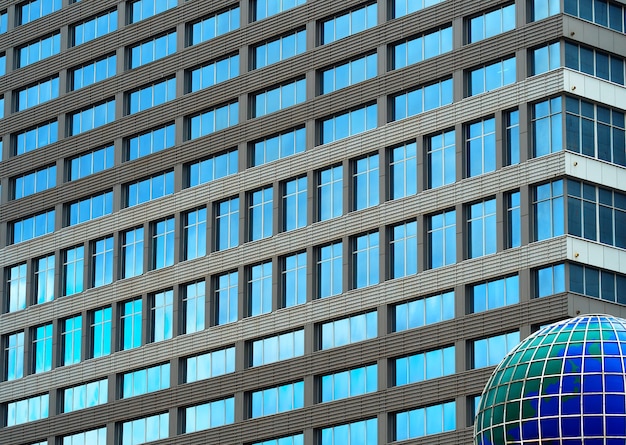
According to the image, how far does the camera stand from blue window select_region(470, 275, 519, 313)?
282 ft

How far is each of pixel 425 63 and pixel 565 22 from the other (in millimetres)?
7645

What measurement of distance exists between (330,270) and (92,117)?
2019 centimetres

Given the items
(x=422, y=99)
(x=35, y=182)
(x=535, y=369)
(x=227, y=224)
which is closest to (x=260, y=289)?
(x=227, y=224)

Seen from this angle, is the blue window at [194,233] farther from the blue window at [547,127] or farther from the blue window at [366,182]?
the blue window at [547,127]

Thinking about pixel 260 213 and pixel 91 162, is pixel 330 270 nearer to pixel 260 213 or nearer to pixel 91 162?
pixel 260 213

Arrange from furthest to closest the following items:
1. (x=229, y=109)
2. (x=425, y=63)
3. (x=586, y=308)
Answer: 1. (x=229, y=109)
2. (x=425, y=63)
3. (x=586, y=308)

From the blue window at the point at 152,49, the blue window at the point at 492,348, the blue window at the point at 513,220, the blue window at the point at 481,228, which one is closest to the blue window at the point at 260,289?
the blue window at the point at 481,228

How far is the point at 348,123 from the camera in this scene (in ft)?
311

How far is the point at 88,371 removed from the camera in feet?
340

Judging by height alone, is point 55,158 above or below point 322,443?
above

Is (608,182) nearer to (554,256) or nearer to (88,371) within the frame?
(554,256)

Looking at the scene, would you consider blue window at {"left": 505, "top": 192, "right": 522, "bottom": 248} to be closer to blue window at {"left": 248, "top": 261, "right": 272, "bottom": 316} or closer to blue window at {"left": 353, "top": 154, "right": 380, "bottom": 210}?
blue window at {"left": 353, "top": 154, "right": 380, "bottom": 210}

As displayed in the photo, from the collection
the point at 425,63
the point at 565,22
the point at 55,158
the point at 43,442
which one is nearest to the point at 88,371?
the point at 43,442

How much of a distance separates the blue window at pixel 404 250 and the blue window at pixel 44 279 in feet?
76.0
